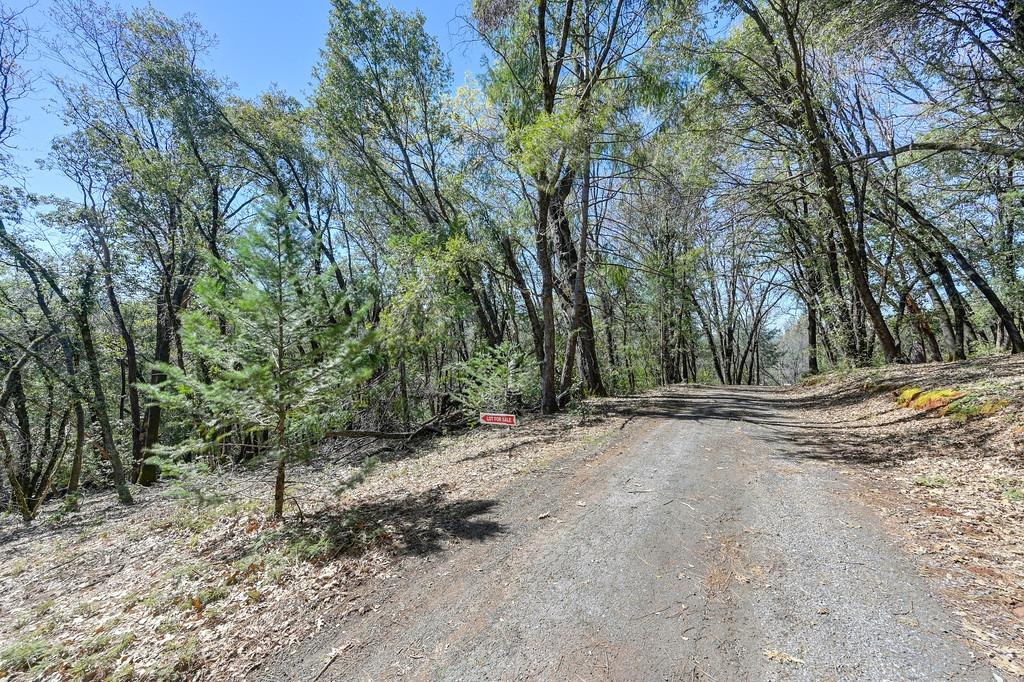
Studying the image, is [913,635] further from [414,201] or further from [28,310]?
[28,310]

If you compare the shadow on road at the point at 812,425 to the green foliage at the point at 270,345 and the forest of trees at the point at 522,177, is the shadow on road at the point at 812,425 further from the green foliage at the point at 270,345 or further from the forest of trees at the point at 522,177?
the green foliage at the point at 270,345

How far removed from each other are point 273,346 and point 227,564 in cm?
231

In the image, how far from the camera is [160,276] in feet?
47.5

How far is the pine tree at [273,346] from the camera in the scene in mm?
4562

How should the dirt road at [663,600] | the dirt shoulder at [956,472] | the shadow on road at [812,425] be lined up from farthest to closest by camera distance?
the shadow on road at [812,425]
the dirt shoulder at [956,472]
the dirt road at [663,600]

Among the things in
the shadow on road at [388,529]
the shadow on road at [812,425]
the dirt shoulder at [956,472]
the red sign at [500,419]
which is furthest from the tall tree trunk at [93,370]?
the dirt shoulder at [956,472]

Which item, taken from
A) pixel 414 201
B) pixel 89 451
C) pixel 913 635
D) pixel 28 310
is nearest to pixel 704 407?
pixel 913 635

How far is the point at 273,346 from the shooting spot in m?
4.92

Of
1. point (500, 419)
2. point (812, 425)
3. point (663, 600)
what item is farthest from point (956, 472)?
point (500, 419)

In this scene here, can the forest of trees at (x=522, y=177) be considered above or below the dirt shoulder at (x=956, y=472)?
above

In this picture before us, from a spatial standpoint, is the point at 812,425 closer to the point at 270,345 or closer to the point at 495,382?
the point at 495,382

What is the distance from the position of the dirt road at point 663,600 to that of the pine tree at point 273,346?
225 centimetres

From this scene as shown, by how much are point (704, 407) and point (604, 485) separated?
7502 millimetres

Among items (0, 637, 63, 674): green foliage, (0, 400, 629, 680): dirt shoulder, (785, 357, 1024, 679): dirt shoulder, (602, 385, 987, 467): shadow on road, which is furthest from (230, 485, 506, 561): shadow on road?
(602, 385, 987, 467): shadow on road
